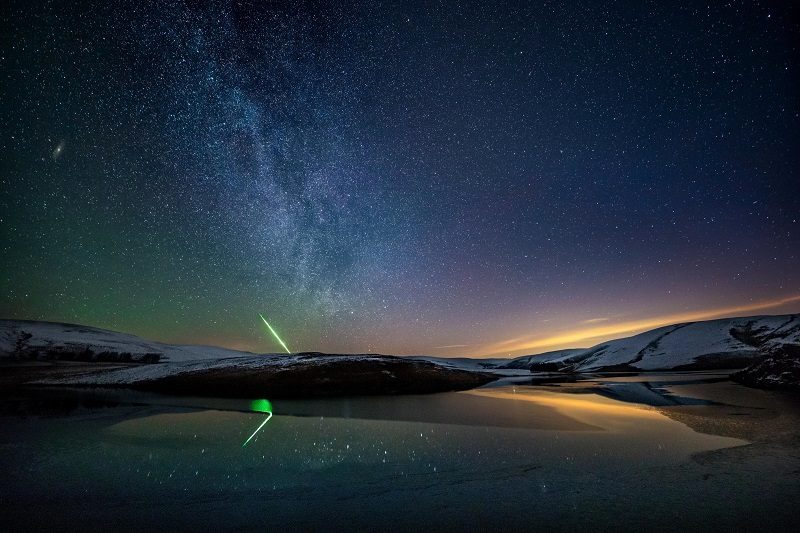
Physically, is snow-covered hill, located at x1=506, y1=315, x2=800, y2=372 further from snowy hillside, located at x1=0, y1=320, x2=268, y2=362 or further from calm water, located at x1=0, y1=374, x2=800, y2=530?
snowy hillside, located at x1=0, y1=320, x2=268, y2=362

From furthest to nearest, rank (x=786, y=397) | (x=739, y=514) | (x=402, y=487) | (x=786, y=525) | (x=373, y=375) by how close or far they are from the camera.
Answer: (x=373, y=375)
(x=786, y=397)
(x=402, y=487)
(x=739, y=514)
(x=786, y=525)

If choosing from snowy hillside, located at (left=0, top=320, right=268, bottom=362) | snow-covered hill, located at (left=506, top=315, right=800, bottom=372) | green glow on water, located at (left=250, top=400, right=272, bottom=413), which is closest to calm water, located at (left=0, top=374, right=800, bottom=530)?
green glow on water, located at (left=250, top=400, right=272, bottom=413)

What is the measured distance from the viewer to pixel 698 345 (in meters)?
54.2

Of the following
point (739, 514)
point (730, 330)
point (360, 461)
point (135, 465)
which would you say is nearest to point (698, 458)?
point (739, 514)

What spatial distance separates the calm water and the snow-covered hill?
5094cm

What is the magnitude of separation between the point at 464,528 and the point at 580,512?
4.28ft

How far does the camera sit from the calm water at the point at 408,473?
3.63 metres

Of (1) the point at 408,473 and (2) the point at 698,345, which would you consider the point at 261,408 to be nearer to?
(1) the point at 408,473

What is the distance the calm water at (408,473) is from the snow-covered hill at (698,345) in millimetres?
50937

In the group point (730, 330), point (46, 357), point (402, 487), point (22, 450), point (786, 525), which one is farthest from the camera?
point (730, 330)

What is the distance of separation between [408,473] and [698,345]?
68.0 meters

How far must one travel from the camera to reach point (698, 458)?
554cm

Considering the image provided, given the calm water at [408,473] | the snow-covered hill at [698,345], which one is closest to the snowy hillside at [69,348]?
the calm water at [408,473]

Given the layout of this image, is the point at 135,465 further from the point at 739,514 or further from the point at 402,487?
the point at 739,514
